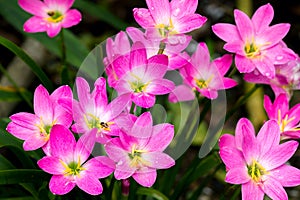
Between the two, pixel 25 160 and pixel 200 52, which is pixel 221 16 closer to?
pixel 200 52

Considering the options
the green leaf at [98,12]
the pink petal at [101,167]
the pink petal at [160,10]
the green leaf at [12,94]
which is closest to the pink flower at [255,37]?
the pink petal at [160,10]

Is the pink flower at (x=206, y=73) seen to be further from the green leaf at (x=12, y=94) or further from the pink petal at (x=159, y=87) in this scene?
the green leaf at (x=12, y=94)

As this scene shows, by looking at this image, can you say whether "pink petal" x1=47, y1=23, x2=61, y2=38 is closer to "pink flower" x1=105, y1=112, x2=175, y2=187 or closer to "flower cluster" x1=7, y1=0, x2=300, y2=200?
"flower cluster" x1=7, y1=0, x2=300, y2=200

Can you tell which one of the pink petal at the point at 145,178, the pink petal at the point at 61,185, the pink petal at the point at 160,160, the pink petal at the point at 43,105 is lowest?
the pink petal at the point at 145,178

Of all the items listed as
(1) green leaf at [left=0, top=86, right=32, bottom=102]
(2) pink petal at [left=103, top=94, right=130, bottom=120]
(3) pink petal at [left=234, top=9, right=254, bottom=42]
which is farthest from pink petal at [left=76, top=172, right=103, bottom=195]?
(1) green leaf at [left=0, top=86, right=32, bottom=102]

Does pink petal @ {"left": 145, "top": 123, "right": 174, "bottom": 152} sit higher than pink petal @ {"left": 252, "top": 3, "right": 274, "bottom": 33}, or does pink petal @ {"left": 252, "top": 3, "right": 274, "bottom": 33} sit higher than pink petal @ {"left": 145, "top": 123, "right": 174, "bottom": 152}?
pink petal @ {"left": 252, "top": 3, "right": 274, "bottom": 33}
